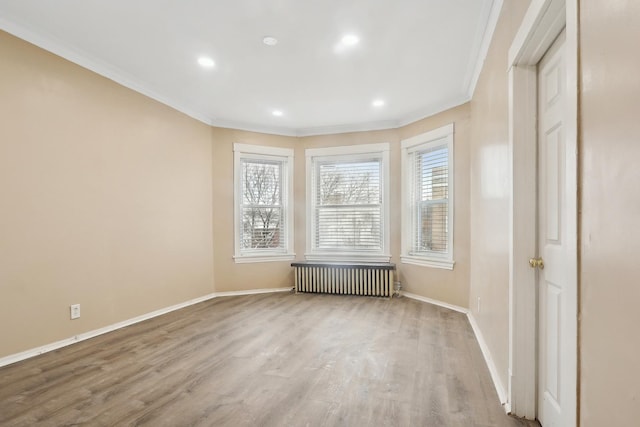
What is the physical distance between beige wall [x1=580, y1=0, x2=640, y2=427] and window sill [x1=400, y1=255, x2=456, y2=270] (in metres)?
3.33

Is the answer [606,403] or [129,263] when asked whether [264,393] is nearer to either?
[606,403]

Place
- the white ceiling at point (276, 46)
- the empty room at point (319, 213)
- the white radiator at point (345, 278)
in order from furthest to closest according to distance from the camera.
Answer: the white radiator at point (345, 278) → the white ceiling at point (276, 46) → the empty room at point (319, 213)

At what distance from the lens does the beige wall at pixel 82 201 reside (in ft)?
8.61

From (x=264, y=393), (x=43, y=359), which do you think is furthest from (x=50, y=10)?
(x=264, y=393)

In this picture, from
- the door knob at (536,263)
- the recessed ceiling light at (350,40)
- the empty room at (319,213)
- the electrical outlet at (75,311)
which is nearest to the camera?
the empty room at (319,213)

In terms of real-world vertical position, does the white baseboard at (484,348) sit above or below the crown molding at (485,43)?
below

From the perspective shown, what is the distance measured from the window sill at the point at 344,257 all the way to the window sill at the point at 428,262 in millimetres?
290

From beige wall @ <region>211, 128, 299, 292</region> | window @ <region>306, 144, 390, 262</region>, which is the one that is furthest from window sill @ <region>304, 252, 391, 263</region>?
beige wall @ <region>211, 128, 299, 292</region>

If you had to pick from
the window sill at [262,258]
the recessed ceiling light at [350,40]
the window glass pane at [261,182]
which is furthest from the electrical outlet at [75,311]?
the recessed ceiling light at [350,40]

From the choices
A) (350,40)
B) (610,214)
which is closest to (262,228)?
(350,40)

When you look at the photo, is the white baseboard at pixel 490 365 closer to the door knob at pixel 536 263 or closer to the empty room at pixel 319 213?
the empty room at pixel 319 213

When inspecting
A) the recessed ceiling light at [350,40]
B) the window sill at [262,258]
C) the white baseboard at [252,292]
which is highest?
the recessed ceiling light at [350,40]

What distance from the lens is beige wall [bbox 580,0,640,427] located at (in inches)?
30.7

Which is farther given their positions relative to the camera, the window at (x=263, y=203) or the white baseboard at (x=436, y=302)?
the window at (x=263, y=203)
